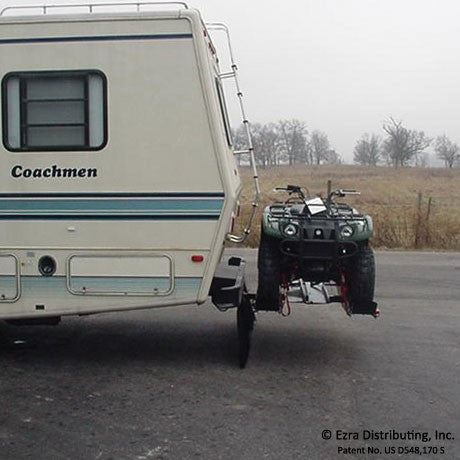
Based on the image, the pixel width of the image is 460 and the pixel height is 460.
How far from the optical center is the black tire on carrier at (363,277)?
607cm

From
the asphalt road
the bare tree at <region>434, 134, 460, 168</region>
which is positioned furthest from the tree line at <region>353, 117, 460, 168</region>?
the asphalt road

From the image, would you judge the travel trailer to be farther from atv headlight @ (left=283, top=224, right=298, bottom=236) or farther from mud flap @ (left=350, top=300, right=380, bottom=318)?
mud flap @ (left=350, top=300, right=380, bottom=318)

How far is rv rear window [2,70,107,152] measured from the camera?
18.6 feet

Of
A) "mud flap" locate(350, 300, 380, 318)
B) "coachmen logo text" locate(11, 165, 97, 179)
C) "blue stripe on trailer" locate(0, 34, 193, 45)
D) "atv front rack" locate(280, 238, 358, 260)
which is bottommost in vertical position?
"mud flap" locate(350, 300, 380, 318)

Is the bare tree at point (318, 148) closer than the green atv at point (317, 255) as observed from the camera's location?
No

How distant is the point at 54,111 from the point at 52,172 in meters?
0.53

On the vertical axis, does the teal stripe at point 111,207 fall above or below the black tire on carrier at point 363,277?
above

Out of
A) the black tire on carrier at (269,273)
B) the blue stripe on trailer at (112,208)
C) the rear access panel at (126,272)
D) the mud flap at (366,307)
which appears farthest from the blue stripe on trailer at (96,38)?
the mud flap at (366,307)

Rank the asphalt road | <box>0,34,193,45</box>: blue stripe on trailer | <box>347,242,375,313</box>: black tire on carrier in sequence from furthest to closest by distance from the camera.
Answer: <box>347,242,375,313</box>: black tire on carrier, <box>0,34,193,45</box>: blue stripe on trailer, the asphalt road

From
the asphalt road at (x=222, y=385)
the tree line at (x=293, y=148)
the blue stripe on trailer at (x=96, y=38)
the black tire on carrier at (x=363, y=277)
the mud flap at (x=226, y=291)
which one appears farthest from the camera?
the tree line at (x=293, y=148)

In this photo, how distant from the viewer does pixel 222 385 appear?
552cm

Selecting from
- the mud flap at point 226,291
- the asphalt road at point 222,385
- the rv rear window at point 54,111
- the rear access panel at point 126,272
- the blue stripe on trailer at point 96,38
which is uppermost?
the blue stripe on trailer at point 96,38

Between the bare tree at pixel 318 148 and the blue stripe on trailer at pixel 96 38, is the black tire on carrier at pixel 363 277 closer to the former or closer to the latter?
the blue stripe on trailer at pixel 96 38

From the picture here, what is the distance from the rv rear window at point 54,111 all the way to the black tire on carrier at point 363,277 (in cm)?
250
